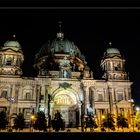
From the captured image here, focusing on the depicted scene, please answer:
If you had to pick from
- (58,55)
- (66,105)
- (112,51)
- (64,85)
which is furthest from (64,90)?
(112,51)

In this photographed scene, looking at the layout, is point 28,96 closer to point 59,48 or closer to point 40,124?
point 40,124

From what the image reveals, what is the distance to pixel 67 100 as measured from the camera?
173 feet

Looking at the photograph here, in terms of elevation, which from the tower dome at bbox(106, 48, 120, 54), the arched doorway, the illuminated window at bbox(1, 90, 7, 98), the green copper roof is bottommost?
the arched doorway

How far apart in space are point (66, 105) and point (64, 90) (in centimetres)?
320

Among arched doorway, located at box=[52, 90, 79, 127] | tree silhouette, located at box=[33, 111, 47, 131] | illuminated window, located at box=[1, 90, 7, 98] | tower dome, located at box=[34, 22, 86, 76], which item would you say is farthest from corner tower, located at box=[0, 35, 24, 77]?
tree silhouette, located at box=[33, 111, 47, 131]

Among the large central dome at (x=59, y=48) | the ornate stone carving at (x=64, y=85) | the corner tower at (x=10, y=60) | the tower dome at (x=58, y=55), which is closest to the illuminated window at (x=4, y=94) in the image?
the corner tower at (x=10, y=60)

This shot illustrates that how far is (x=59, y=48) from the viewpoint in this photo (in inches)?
2431

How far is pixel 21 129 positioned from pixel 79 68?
23980 mm

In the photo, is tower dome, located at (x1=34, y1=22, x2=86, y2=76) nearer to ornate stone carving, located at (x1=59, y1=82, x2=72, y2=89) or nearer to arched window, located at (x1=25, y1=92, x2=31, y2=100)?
ornate stone carving, located at (x1=59, y1=82, x2=72, y2=89)

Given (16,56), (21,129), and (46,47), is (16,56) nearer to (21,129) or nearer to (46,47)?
(46,47)

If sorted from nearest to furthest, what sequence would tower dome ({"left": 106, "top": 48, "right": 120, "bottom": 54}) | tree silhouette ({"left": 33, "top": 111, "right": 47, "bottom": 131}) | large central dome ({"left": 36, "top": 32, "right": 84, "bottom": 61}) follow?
tree silhouette ({"left": 33, "top": 111, "right": 47, "bottom": 131})
tower dome ({"left": 106, "top": 48, "right": 120, "bottom": 54})
large central dome ({"left": 36, "top": 32, "right": 84, "bottom": 61})

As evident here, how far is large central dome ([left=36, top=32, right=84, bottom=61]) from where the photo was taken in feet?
200
